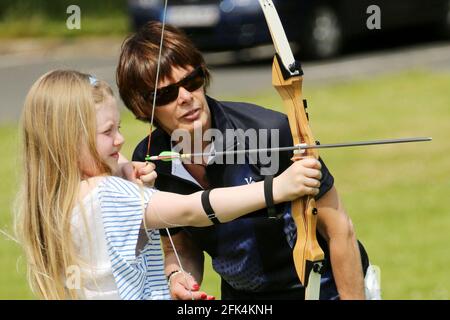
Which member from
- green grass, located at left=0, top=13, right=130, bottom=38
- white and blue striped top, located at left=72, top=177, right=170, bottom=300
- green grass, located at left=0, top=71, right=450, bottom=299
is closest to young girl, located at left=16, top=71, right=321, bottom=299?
white and blue striped top, located at left=72, top=177, right=170, bottom=300

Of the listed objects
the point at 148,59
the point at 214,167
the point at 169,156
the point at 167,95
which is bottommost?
the point at 214,167

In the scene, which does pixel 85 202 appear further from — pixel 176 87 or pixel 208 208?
pixel 176 87

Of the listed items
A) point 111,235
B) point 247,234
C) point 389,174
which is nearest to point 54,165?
point 111,235

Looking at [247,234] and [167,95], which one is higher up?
[167,95]

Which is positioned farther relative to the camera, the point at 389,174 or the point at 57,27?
the point at 57,27

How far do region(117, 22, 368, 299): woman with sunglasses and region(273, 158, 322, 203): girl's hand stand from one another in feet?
1.29

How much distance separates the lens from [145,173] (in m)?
3.59

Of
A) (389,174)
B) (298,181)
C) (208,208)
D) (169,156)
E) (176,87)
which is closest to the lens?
(298,181)

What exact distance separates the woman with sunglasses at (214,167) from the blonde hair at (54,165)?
13.3 inches

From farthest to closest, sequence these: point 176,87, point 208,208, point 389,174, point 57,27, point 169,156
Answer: point 57,27
point 389,174
point 176,87
point 169,156
point 208,208

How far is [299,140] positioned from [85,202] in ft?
2.32

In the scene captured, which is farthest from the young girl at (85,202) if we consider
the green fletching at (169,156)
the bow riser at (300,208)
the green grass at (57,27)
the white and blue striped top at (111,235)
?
the green grass at (57,27)

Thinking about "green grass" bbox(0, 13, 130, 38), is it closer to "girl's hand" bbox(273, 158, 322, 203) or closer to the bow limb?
the bow limb

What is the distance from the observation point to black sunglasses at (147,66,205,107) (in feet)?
12.5
